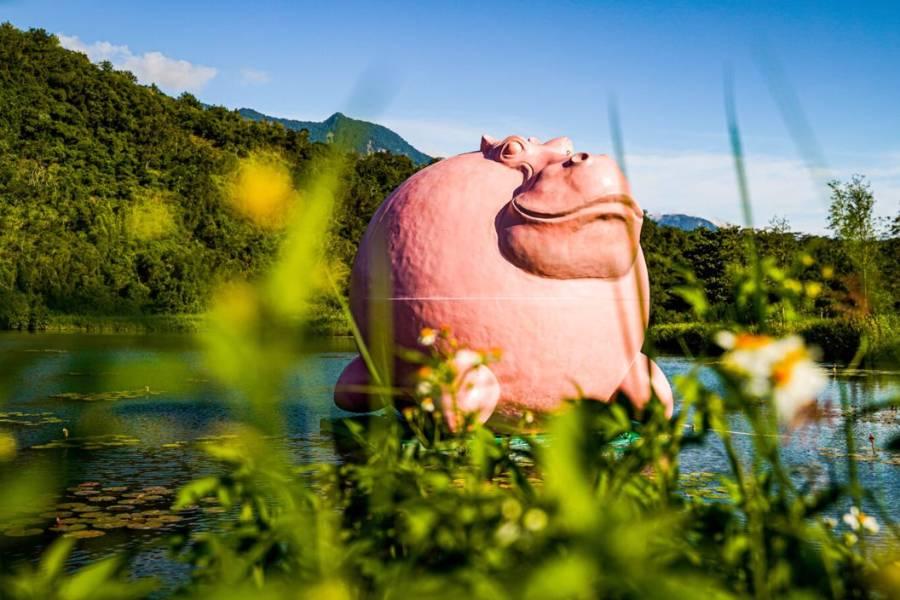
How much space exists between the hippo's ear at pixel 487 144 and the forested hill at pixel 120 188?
2.36 feet

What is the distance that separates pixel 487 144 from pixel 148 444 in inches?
135

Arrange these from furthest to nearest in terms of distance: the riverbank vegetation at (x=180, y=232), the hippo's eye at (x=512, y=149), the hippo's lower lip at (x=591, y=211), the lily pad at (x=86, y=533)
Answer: the hippo's eye at (x=512, y=149) < the hippo's lower lip at (x=591, y=211) < the lily pad at (x=86, y=533) < the riverbank vegetation at (x=180, y=232)

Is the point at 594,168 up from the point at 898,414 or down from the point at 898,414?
up

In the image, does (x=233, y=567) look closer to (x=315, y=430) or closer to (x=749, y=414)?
(x=749, y=414)

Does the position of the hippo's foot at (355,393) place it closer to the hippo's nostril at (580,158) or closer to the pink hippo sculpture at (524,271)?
the pink hippo sculpture at (524,271)

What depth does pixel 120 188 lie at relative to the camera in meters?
3.44

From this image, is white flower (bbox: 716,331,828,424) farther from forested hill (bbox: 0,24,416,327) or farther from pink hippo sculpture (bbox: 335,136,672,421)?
pink hippo sculpture (bbox: 335,136,672,421)

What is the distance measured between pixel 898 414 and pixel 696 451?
3.54 metres

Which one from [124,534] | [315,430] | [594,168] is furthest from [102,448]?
[594,168]

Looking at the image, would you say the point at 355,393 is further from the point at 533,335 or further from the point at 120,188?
the point at 120,188

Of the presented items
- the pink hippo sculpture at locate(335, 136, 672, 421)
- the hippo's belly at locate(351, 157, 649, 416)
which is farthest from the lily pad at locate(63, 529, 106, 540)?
the pink hippo sculpture at locate(335, 136, 672, 421)

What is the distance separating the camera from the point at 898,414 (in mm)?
8719

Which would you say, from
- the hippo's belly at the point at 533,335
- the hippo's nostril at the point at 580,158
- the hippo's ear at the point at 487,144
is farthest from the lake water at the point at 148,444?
the hippo's ear at the point at 487,144

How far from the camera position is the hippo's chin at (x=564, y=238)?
192 inches
